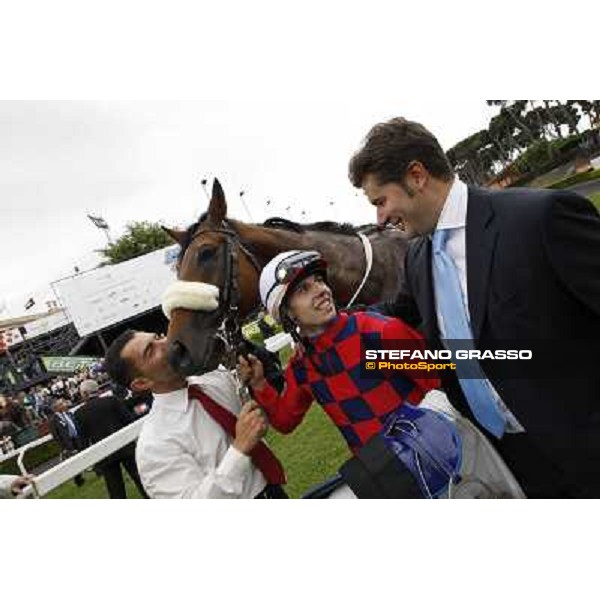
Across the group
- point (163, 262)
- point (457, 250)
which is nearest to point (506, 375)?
point (457, 250)

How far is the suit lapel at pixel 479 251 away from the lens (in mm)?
1234

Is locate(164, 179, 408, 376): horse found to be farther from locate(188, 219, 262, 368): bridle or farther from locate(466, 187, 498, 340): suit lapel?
locate(466, 187, 498, 340): suit lapel

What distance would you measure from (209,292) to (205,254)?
0.78 feet

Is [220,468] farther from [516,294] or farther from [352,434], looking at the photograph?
[516,294]

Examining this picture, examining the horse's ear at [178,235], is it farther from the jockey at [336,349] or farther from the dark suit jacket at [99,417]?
the dark suit jacket at [99,417]

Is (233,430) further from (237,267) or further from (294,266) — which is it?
(237,267)

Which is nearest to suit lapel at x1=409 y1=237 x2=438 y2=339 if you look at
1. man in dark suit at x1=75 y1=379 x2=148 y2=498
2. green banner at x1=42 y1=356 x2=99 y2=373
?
green banner at x1=42 y1=356 x2=99 y2=373

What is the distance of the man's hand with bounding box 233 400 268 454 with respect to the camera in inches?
58.6

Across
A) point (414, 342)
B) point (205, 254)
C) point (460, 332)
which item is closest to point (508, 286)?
point (460, 332)

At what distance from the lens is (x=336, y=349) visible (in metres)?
1.54

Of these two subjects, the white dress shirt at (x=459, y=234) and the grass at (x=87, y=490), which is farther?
the grass at (x=87, y=490)

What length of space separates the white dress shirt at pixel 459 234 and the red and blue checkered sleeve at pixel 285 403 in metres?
0.59

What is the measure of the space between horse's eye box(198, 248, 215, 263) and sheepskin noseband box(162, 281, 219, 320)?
18 cm

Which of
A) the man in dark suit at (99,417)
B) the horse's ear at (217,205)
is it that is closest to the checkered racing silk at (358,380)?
the horse's ear at (217,205)
